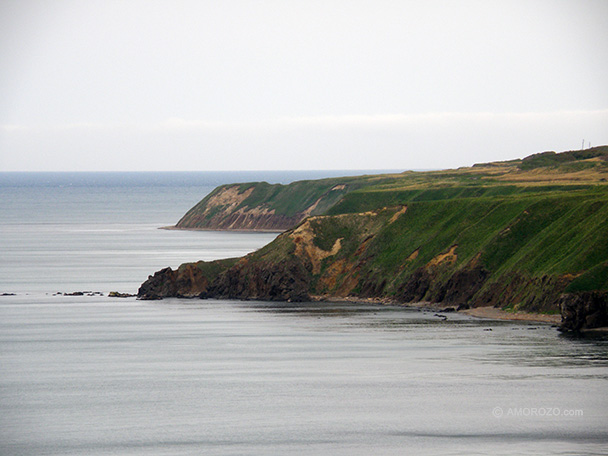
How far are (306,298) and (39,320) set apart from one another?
3454 cm

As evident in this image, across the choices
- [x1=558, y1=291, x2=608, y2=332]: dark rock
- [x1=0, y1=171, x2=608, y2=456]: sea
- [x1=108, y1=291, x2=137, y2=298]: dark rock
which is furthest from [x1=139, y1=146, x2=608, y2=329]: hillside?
[x1=0, y1=171, x2=608, y2=456]: sea

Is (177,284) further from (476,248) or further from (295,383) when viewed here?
→ (295,383)

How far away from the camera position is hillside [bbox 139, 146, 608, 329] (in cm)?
10994

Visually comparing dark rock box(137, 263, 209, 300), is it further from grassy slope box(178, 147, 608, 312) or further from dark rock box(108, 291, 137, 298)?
grassy slope box(178, 147, 608, 312)

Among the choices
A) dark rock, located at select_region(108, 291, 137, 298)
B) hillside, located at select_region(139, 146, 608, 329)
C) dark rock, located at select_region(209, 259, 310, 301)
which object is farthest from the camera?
dark rock, located at select_region(108, 291, 137, 298)

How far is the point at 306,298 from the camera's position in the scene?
13662 centimetres

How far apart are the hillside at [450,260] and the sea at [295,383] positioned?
18.3 ft

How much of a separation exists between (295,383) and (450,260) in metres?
50.0

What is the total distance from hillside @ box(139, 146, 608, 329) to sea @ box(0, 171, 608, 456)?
557cm

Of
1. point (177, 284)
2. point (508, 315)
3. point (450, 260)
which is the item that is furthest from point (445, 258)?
point (177, 284)

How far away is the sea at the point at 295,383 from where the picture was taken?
64750 mm

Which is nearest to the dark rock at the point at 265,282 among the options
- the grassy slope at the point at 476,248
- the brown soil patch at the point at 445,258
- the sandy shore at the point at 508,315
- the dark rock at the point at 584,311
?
the grassy slope at the point at 476,248

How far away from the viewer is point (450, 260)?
12750cm

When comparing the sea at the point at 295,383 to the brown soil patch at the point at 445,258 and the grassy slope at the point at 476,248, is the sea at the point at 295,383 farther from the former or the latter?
the brown soil patch at the point at 445,258
